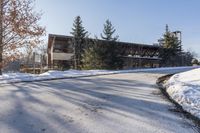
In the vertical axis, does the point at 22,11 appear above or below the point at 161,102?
above

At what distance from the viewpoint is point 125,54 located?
130 ft

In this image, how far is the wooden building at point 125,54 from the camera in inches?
1615

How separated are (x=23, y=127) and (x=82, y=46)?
34.4 m

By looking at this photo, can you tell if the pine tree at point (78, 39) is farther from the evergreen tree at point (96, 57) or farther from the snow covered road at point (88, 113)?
the snow covered road at point (88, 113)

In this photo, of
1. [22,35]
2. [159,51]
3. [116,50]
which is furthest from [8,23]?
[159,51]

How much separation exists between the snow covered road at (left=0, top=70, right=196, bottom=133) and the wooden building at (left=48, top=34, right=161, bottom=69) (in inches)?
1141

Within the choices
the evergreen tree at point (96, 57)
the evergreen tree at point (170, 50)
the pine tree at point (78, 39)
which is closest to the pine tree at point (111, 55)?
the evergreen tree at point (96, 57)

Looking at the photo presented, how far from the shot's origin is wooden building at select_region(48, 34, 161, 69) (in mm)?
41031

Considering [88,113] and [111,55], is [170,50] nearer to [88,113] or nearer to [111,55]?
[111,55]

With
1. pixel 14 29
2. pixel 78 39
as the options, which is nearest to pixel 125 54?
pixel 78 39

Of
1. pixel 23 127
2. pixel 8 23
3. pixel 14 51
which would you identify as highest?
pixel 8 23

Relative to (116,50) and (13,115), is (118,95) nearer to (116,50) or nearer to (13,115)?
(13,115)

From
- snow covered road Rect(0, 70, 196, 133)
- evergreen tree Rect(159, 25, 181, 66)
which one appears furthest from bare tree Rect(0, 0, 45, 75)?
evergreen tree Rect(159, 25, 181, 66)

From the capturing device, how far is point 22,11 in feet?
63.1
